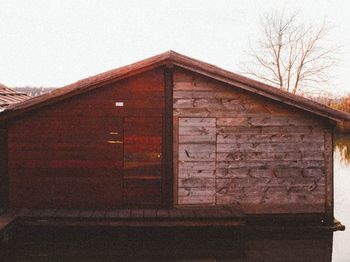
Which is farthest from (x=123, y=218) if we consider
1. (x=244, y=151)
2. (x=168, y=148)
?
(x=244, y=151)

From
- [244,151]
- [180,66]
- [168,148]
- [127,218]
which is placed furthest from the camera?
[244,151]

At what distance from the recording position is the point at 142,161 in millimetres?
10539

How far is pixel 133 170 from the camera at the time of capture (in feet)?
34.6

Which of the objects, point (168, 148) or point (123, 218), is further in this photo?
point (168, 148)

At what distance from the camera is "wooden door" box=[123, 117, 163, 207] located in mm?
10500

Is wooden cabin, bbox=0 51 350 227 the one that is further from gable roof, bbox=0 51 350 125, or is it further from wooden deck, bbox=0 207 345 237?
wooden deck, bbox=0 207 345 237

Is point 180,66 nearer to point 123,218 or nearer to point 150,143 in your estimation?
point 150,143

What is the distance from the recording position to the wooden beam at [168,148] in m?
10.4

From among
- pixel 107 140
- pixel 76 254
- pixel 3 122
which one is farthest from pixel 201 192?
pixel 3 122

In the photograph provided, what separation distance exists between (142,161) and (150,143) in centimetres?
51

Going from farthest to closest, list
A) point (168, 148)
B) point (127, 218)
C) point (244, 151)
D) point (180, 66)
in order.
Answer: point (244, 151) < point (168, 148) < point (180, 66) < point (127, 218)

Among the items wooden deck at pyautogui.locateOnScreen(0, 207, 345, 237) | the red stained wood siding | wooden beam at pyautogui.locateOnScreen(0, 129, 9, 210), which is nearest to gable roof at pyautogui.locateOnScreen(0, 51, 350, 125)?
the red stained wood siding

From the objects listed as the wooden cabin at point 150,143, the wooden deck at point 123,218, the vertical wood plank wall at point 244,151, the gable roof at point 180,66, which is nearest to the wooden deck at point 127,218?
the wooden deck at point 123,218

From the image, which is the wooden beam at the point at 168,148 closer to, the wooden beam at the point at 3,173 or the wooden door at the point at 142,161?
the wooden door at the point at 142,161
